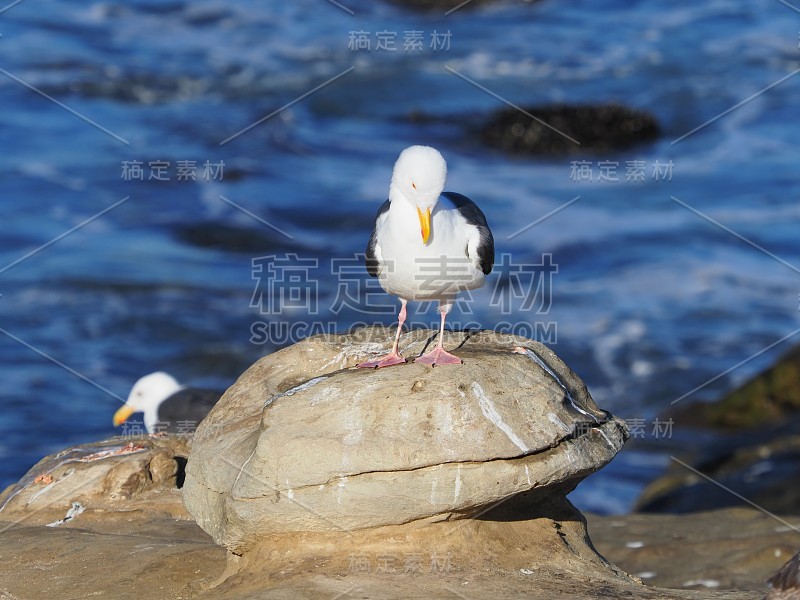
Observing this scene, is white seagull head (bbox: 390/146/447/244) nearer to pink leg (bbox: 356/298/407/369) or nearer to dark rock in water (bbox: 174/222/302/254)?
pink leg (bbox: 356/298/407/369)

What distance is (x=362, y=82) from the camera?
26.5 m

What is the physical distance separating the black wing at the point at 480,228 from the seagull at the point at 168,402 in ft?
13.2

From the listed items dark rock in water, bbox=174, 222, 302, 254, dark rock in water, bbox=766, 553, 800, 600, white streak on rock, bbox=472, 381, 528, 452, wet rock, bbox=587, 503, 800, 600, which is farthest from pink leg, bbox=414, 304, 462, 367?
dark rock in water, bbox=174, 222, 302, 254

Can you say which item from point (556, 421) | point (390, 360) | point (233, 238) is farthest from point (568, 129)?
point (556, 421)

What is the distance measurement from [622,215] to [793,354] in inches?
246

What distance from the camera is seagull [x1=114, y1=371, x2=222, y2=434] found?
10.3 metres

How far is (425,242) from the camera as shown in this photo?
6.55 meters

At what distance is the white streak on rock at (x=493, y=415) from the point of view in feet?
20.2

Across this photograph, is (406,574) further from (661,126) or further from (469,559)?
(661,126)

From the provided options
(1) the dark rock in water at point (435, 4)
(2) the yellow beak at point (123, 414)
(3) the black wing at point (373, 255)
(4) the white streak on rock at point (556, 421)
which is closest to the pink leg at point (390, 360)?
(3) the black wing at point (373, 255)

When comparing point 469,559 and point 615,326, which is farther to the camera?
point 615,326

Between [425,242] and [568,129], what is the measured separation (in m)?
18.7

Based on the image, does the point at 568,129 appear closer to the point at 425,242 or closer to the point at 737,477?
the point at 737,477

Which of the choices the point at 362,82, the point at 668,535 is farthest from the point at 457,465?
the point at 362,82
